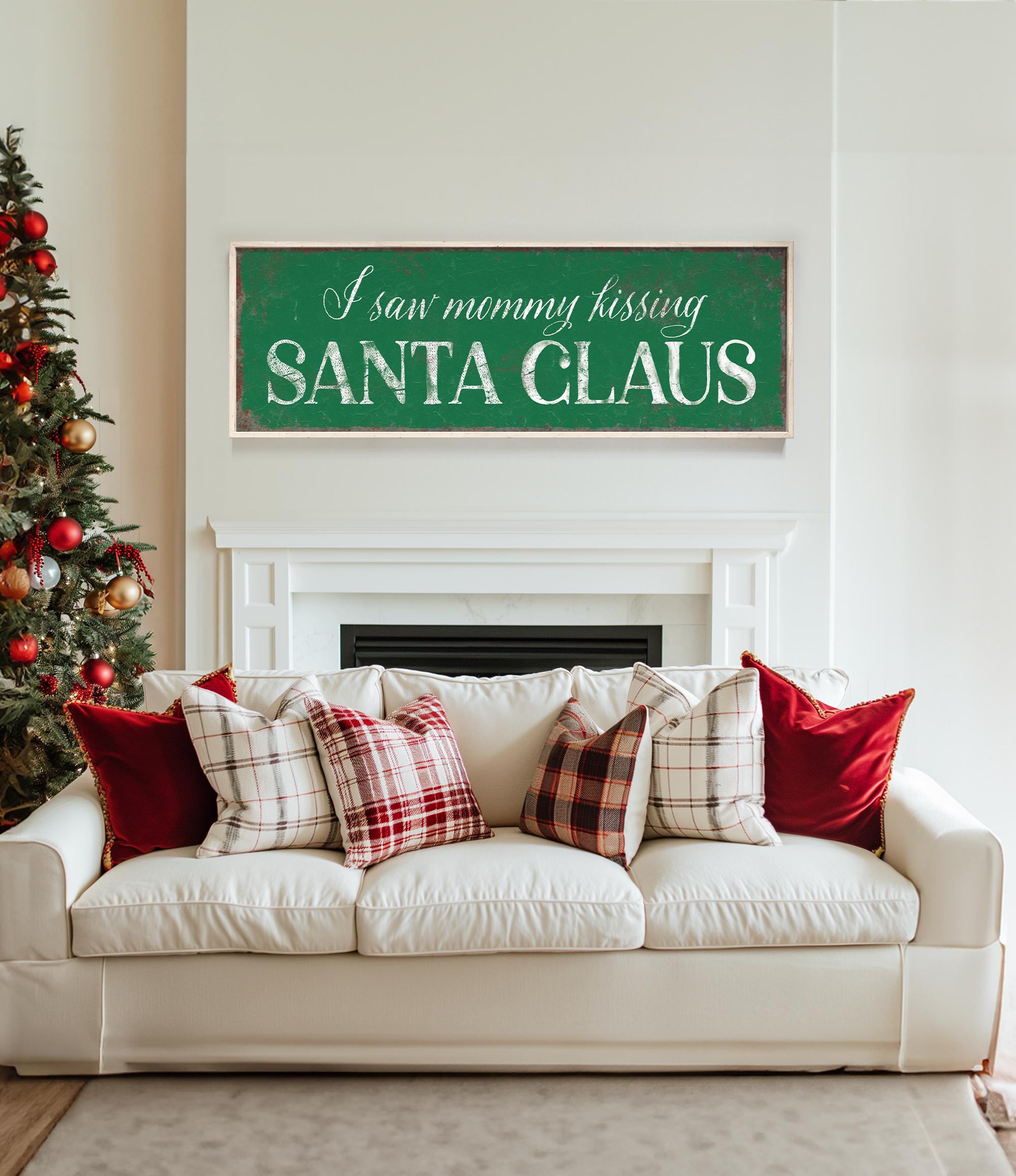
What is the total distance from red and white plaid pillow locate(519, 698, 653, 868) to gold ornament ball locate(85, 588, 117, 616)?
1.60 m

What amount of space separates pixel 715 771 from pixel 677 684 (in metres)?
0.33

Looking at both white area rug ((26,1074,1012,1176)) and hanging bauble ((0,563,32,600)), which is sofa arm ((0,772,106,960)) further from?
hanging bauble ((0,563,32,600))

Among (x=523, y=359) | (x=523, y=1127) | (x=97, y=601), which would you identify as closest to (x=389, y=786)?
(x=523, y=1127)

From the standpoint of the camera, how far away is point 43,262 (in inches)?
123

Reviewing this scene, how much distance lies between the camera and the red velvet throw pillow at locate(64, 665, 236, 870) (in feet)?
7.46

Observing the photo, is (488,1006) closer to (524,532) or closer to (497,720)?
(497,720)

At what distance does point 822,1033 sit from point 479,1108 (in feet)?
2.33

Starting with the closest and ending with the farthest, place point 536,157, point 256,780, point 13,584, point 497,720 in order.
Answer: point 256,780
point 497,720
point 13,584
point 536,157

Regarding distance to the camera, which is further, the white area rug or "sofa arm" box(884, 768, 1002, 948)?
"sofa arm" box(884, 768, 1002, 948)

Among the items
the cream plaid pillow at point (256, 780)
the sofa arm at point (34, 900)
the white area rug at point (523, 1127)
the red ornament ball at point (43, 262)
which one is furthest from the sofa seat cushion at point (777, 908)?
the red ornament ball at point (43, 262)

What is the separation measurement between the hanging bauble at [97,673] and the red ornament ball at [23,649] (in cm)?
19

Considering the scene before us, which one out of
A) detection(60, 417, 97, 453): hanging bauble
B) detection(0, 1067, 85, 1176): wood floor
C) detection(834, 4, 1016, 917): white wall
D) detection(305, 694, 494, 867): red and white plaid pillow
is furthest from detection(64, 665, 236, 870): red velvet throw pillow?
detection(834, 4, 1016, 917): white wall

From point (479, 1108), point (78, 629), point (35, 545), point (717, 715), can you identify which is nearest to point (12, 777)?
point (78, 629)

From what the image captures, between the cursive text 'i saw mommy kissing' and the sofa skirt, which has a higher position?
the cursive text 'i saw mommy kissing'
